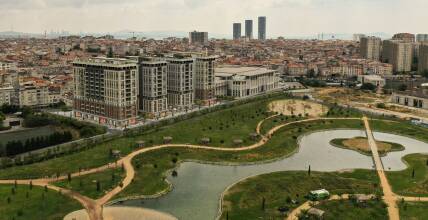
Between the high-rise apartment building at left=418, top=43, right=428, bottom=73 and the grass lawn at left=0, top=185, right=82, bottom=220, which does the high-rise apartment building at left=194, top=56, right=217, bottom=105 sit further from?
the high-rise apartment building at left=418, top=43, right=428, bottom=73

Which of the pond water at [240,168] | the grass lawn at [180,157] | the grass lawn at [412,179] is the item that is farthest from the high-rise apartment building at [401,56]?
the grass lawn at [412,179]

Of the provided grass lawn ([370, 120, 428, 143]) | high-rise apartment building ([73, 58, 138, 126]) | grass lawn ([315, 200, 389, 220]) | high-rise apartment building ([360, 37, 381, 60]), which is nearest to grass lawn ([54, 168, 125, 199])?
grass lawn ([315, 200, 389, 220])

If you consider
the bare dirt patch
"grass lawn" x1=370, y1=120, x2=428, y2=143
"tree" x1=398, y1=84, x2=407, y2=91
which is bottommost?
"grass lawn" x1=370, y1=120, x2=428, y2=143

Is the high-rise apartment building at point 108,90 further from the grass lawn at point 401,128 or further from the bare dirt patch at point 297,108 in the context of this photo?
the grass lawn at point 401,128

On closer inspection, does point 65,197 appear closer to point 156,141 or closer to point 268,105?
point 156,141

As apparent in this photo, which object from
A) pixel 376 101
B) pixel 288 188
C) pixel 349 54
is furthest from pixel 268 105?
pixel 349 54
